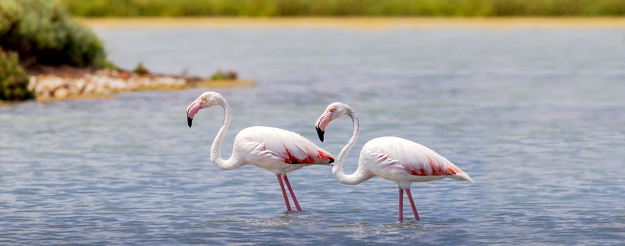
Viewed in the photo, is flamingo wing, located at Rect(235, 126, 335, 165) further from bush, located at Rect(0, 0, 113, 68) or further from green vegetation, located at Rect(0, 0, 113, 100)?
bush, located at Rect(0, 0, 113, 68)

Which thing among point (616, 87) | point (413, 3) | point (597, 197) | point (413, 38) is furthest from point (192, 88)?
point (413, 3)

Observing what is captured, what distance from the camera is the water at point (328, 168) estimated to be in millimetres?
10938

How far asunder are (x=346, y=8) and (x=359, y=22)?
201 cm

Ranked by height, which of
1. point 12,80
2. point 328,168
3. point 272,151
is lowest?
point 12,80

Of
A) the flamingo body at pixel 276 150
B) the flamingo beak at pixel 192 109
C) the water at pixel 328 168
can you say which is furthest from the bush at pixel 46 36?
the flamingo body at pixel 276 150

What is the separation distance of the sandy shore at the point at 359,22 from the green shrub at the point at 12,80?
1295 inches

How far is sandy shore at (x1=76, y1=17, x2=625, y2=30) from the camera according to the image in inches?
2275

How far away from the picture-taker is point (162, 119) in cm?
2091

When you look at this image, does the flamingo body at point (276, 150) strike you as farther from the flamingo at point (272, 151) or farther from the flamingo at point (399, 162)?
the flamingo at point (399, 162)

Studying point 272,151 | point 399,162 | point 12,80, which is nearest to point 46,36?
point 12,80

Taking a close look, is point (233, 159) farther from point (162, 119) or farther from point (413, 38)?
point (413, 38)

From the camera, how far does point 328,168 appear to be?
1478cm

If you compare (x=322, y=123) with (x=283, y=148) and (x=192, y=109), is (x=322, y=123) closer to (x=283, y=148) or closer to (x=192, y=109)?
(x=283, y=148)

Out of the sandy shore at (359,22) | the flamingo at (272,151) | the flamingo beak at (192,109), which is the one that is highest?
the flamingo beak at (192,109)
